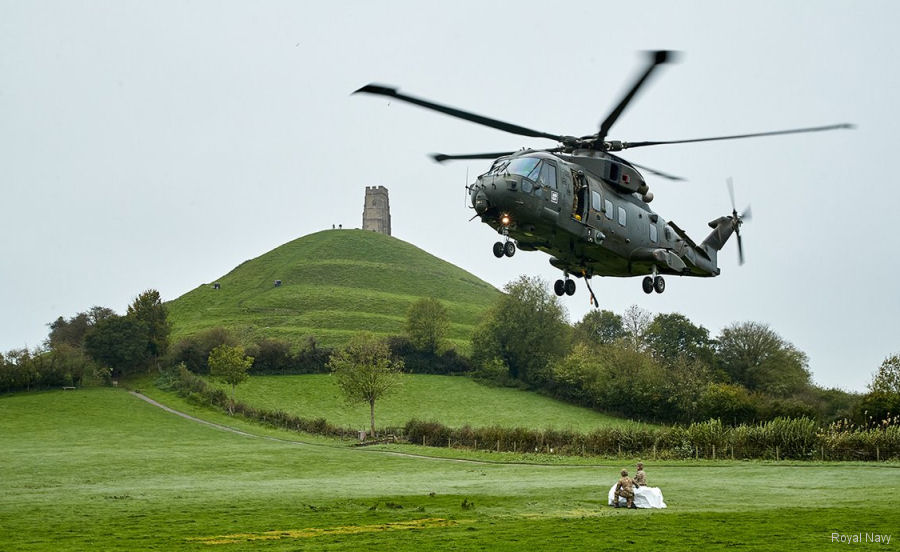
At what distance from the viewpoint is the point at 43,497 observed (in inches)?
1596

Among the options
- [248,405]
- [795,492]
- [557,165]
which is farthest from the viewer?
[248,405]

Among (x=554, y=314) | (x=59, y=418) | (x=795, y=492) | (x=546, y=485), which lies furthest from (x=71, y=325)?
(x=795, y=492)

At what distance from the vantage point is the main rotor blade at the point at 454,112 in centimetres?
2141

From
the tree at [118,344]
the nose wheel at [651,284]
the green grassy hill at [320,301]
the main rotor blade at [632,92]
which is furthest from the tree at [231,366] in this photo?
the main rotor blade at [632,92]

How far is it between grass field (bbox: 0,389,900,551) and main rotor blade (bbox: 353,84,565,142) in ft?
37.7

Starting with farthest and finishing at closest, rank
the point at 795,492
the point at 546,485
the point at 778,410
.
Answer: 1. the point at 778,410
2. the point at 546,485
3. the point at 795,492

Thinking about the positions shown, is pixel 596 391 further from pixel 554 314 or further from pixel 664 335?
pixel 664 335

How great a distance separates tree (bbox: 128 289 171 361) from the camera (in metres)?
120

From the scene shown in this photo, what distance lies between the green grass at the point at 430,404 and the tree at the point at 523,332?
5.27 meters

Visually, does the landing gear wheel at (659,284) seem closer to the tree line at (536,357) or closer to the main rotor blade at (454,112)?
the main rotor blade at (454,112)

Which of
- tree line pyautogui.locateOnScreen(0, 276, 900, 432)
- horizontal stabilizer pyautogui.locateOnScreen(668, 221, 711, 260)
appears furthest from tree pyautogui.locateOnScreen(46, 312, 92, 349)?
horizontal stabilizer pyautogui.locateOnScreen(668, 221, 711, 260)

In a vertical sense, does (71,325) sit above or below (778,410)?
above

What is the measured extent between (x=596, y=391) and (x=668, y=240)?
2668 inches

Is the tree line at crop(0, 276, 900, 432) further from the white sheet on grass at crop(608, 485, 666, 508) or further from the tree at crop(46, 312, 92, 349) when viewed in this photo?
the white sheet on grass at crop(608, 485, 666, 508)
